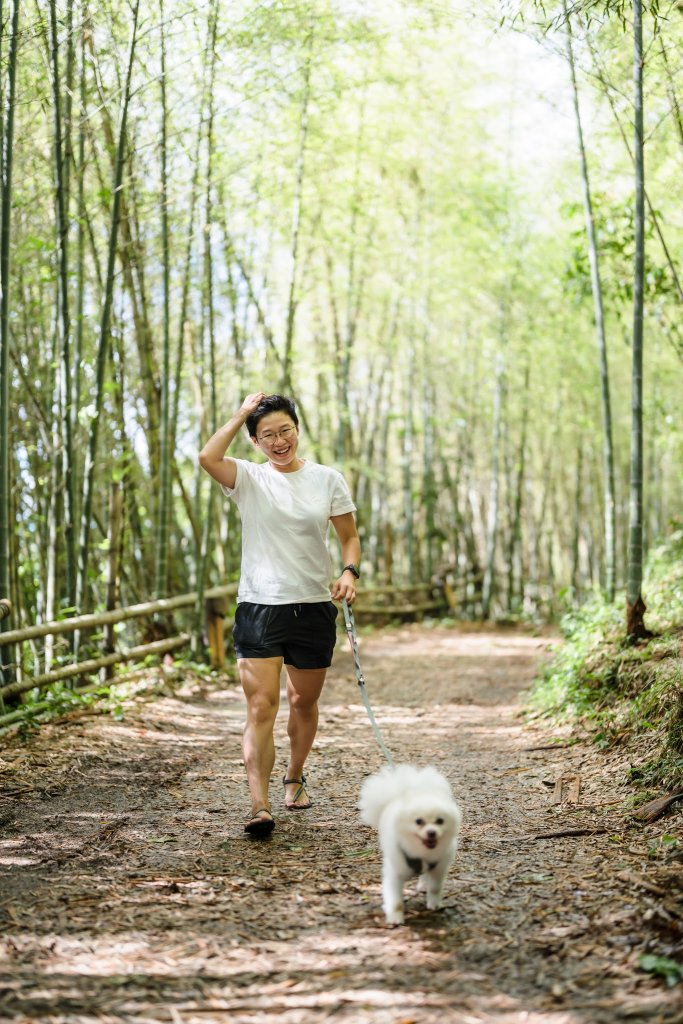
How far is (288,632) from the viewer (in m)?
3.20

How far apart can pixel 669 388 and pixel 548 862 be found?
1162 cm

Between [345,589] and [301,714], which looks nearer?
[345,589]

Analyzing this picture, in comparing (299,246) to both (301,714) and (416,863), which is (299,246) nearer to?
(301,714)

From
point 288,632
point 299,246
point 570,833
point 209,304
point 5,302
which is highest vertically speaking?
point 299,246

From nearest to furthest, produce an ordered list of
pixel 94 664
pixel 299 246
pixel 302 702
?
pixel 302 702 < pixel 94 664 < pixel 299 246

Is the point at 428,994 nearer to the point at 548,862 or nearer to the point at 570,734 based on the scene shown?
the point at 548,862

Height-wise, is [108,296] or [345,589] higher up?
[108,296]

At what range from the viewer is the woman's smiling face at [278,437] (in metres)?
3.19

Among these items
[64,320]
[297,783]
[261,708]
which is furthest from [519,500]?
[261,708]

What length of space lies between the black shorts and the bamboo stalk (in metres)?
1.77

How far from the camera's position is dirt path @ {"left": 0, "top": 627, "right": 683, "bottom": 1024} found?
1.93 meters

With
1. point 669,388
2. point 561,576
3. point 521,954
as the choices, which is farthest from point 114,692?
point 561,576

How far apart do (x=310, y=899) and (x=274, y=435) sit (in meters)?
1.51

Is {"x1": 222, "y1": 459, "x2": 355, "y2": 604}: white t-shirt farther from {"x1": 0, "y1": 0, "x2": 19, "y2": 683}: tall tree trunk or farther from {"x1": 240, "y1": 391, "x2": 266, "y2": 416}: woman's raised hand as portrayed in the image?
{"x1": 0, "y1": 0, "x2": 19, "y2": 683}: tall tree trunk
